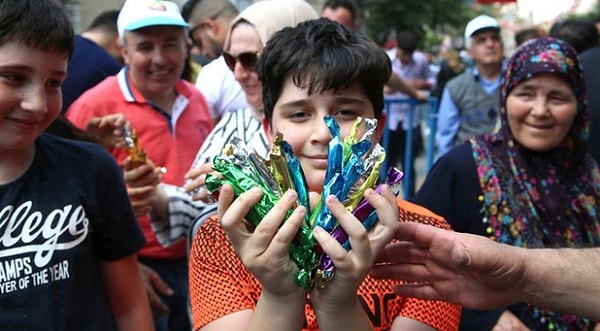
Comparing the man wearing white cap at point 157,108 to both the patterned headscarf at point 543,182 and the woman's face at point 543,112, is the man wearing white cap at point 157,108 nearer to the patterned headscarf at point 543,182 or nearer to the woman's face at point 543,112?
the patterned headscarf at point 543,182

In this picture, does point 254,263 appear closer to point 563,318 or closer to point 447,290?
point 447,290

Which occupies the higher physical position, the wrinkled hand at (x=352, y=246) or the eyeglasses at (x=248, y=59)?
the eyeglasses at (x=248, y=59)

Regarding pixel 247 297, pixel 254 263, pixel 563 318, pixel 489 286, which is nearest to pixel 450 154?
pixel 563 318

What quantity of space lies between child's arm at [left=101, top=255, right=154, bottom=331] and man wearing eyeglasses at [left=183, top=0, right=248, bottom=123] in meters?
1.42

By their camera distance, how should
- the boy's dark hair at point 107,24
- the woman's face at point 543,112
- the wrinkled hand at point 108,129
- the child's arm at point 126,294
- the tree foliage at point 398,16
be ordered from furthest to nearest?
the tree foliage at point 398,16, the boy's dark hair at point 107,24, the woman's face at point 543,112, the wrinkled hand at point 108,129, the child's arm at point 126,294

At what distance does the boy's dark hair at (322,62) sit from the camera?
1.73 m

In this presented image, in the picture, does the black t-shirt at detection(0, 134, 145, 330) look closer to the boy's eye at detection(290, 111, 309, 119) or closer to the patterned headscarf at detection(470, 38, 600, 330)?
the boy's eye at detection(290, 111, 309, 119)

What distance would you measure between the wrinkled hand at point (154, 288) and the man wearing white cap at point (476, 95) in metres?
3.54

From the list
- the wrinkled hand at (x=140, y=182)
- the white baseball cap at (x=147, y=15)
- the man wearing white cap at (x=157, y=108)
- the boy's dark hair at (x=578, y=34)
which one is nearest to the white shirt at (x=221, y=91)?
the man wearing white cap at (x=157, y=108)

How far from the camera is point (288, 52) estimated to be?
1.84 metres

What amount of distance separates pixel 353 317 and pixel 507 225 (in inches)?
53.4

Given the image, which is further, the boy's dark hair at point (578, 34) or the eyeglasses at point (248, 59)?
the boy's dark hair at point (578, 34)

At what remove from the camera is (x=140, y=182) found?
243 centimetres

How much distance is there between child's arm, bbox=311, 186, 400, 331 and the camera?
4.14 feet
